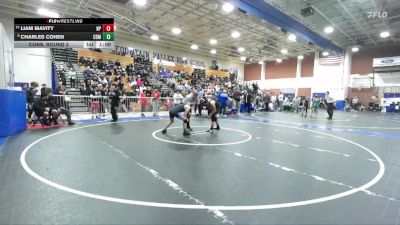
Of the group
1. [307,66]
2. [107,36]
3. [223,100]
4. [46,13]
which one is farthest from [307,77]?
[46,13]

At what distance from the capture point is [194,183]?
12.0 feet

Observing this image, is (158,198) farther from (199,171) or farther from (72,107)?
(72,107)

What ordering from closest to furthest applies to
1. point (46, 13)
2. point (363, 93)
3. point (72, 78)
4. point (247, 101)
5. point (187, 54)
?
point (46, 13)
point (72, 78)
point (247, 101)
point (363, 93)
point (187, 54)

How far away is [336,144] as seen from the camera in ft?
23.0

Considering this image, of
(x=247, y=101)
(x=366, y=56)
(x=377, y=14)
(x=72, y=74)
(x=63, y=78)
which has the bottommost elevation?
(x=247, y=101)

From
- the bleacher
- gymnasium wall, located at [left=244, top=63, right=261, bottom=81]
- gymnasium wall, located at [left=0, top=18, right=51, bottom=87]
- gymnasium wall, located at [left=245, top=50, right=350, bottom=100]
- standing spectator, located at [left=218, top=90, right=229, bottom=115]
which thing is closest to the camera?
standing spectator, located at [left=218, top=90, right=229, bottom=115]

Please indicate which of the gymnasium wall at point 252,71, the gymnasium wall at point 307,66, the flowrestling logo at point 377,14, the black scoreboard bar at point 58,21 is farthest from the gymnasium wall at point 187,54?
the flowrestling logo at point 377,14

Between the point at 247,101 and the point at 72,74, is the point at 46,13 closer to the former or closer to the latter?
the point at 72,74

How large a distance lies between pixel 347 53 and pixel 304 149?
29.0m

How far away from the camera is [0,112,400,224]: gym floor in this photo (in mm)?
2693

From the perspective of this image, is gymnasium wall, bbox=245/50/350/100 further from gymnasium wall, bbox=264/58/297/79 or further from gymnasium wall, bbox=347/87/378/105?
gymnasium wall, bbox=347/87/378/105

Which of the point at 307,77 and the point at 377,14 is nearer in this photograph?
the point at 377,14

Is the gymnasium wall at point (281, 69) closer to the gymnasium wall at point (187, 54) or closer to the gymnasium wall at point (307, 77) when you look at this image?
the gymnasium wall at point (307, 77)
